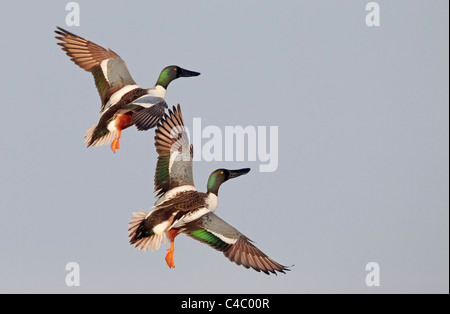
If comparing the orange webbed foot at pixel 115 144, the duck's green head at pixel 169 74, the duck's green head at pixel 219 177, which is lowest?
Result: the duck's green head at pixel 219 177

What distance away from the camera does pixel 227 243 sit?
30.5 feet

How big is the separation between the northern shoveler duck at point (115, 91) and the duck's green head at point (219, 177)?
0.88 m

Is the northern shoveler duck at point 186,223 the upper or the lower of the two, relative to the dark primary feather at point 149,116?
lower

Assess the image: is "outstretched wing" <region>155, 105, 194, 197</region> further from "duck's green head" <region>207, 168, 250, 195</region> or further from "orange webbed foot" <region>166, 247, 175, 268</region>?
"orange webbed foot" <region>166, 247, 175, 268</region>

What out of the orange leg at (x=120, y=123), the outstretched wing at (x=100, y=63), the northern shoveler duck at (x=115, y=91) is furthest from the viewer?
the outstretched wing at (x=100, y=63)

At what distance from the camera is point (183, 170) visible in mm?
9836

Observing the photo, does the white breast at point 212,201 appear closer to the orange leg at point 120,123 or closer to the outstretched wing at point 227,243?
the outstretched wing at point 227,243

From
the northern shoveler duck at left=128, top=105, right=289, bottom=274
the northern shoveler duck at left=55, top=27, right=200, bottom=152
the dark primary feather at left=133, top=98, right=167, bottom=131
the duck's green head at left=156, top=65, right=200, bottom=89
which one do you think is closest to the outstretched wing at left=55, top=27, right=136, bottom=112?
the northern shoveler duck at left=55, top=27, right=200, bottom=152

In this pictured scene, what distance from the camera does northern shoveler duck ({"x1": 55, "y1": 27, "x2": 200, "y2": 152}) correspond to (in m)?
10.1

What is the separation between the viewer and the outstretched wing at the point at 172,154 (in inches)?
384

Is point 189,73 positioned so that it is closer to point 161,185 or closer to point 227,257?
point 161,185

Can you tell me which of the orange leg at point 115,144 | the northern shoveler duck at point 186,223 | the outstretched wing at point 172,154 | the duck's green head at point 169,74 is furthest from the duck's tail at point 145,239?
the duck's green head at point 169,74

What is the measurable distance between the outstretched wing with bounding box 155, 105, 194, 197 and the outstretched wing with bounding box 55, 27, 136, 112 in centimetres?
92
